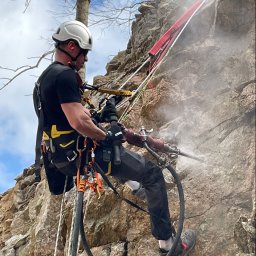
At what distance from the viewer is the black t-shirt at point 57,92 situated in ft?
16.3

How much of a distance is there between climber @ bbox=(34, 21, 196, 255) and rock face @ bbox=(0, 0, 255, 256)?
0.56m

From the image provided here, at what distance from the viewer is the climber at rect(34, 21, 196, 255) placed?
16.5ft

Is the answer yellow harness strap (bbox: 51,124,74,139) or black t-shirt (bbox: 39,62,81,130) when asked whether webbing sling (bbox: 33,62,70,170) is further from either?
yellow harness strap (bbox: 51,124,74,139)

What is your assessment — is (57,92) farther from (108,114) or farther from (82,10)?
(82,10)

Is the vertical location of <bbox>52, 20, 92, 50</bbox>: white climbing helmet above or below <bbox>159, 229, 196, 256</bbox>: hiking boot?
above

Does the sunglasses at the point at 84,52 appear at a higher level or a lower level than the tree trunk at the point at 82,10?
lower

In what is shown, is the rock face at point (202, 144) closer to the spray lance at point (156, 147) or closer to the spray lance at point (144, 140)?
the spray lance at point (156, 147)

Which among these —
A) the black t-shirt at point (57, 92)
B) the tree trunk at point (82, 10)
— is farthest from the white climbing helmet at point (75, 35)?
the tree trunk at point (82, 10)

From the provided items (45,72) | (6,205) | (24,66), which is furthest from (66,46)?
(6,205)

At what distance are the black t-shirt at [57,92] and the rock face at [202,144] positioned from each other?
2.10 m

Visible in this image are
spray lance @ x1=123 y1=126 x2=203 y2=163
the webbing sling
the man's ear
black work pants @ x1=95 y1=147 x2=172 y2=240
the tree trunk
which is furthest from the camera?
the tree trunk

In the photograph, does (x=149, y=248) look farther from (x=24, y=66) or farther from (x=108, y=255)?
(x=24, y=66)

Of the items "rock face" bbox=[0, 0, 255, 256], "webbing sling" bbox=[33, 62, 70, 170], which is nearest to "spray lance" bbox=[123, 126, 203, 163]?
"rock face" bbox=[0, 0, 255, 256]

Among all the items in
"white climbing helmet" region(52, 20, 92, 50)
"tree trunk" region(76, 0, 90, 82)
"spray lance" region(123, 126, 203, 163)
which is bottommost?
"spray lance" region(123, 126, 203, 163)
